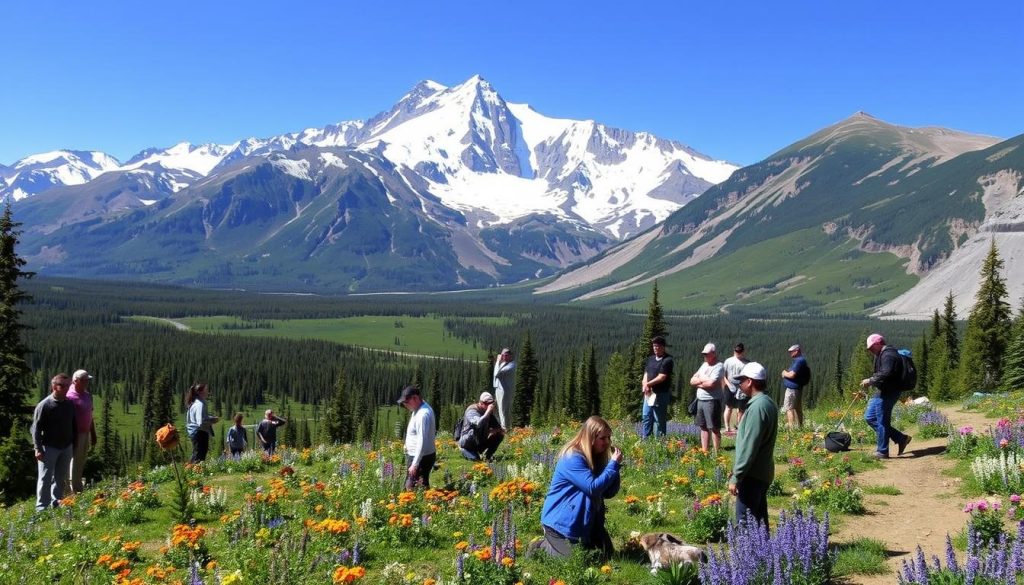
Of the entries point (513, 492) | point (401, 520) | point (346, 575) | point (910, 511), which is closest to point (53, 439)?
point (401, 520)

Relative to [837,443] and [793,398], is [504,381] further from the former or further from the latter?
[837,443]

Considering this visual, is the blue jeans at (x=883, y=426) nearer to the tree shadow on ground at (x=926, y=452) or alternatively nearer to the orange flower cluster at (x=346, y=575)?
the tree shadow on ground at (x=926, y=452)

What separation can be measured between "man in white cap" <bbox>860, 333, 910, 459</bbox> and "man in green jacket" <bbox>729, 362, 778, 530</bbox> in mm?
6402

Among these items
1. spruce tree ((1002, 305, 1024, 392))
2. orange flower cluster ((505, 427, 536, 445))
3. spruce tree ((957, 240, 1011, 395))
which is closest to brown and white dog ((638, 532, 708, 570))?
orange flower cluster ((505, 427, 536, 445))

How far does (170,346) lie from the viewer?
608 feet

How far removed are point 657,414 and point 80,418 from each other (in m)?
14.8

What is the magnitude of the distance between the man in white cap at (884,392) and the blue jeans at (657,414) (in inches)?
194

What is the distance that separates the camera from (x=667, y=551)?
8.49m

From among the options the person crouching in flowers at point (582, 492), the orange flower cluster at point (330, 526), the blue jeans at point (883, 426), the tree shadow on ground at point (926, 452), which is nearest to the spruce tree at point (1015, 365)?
the tree shadow on ground at point (926, 452)

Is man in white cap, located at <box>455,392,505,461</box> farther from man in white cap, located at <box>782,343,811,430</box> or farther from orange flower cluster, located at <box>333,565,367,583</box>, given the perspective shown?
orange flower cluster, located at <box>333,565,367,583</box>

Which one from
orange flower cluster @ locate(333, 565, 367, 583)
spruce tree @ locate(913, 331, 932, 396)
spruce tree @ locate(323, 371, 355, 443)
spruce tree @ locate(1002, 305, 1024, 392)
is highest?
orange flower cluster @ locate(333, 565, 367, 583)

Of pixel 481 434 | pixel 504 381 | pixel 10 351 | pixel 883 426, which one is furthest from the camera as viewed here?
pixel 10 351

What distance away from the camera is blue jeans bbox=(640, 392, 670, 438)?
17797mm

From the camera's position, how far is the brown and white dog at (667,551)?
27.1 ft
